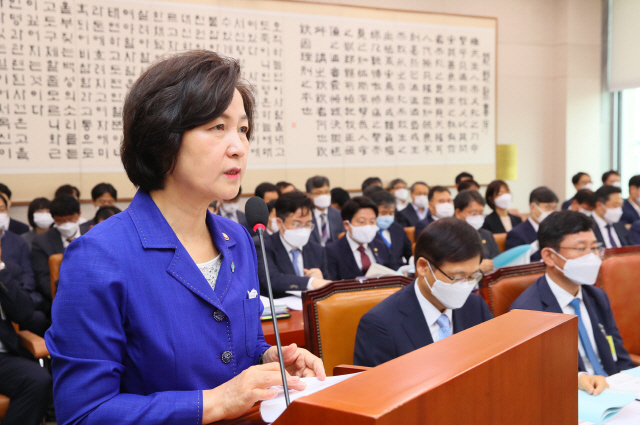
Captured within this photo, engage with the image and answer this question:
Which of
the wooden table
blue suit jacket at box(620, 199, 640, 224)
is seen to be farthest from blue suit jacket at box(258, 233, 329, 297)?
blue suit jacket at box(620, 199, 640, 224)

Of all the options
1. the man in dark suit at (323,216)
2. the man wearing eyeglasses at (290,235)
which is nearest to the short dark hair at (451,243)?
the man wearing eyeglasses at (290,235)

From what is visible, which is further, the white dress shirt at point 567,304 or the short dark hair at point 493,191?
the short dark hair at point 493,191

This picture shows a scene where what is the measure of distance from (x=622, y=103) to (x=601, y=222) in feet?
13.6

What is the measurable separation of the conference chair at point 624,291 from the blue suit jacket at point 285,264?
162 centimetres

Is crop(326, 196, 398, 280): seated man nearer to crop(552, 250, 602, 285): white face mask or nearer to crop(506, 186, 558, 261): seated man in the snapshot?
crop(506, 186, 558, 261): seated man

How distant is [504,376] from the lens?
78cm

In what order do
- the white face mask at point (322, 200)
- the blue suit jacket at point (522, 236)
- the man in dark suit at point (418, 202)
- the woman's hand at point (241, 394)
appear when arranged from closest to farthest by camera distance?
the woman's hand at point (241, 394) < the blue suit jacket at point (522, 236) < the white face mask at point (322, 200) < the man in dark suit at point (418, 202)

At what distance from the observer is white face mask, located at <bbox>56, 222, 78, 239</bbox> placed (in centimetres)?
424

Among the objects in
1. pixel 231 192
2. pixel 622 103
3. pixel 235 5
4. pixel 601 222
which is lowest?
pixel 601 222

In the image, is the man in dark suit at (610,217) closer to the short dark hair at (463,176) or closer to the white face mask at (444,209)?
the white face mask at (444,209)

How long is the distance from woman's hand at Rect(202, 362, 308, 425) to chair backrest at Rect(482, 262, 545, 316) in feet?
5.62

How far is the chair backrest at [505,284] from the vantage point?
2.45 meters

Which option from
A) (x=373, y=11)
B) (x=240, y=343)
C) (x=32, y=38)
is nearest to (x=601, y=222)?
(x=373, y=11)

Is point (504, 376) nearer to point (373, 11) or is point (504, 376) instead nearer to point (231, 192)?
point (231, 192)
